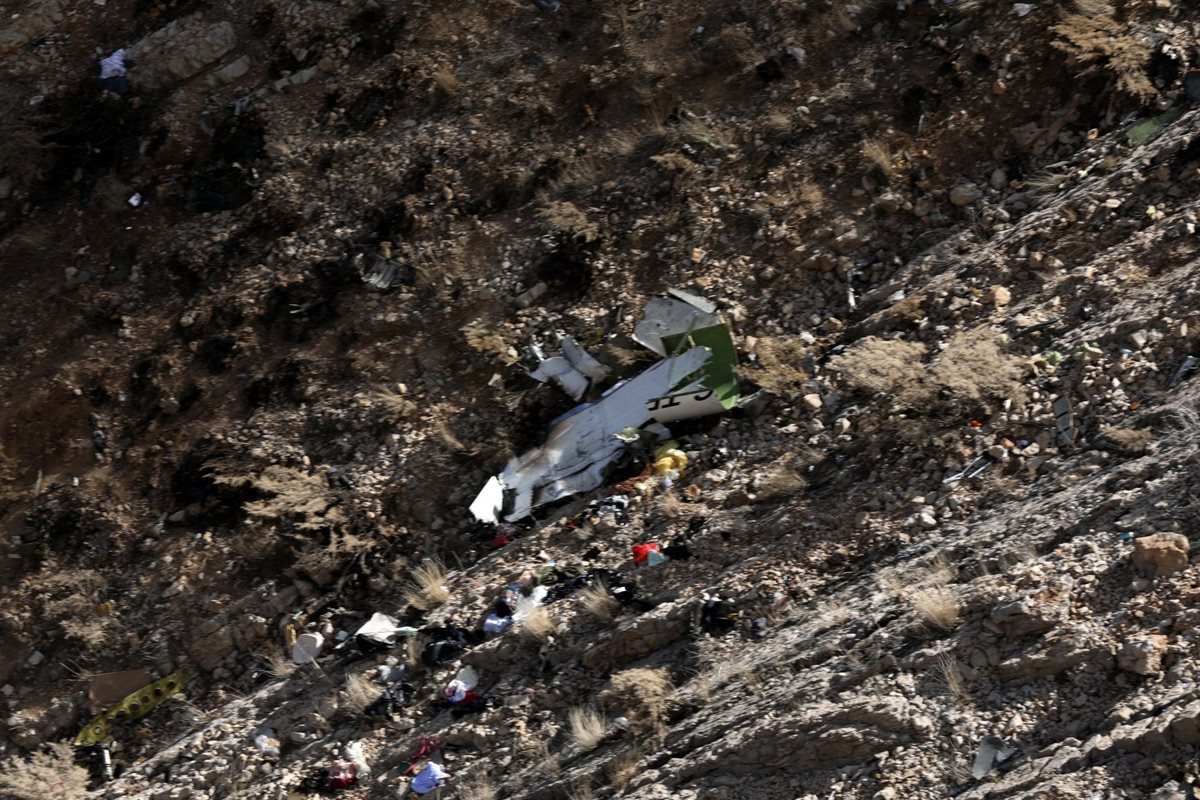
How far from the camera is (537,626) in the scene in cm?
750

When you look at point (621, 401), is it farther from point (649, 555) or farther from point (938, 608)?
point (938, 608)

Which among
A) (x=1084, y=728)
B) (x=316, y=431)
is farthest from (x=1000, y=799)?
(x=316, y=431)

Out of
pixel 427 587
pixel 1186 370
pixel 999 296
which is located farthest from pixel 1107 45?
pixel 427 587

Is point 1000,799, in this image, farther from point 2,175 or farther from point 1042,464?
point 2,175

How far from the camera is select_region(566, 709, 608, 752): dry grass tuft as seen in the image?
6906 mm

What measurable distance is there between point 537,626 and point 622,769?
3.70ft

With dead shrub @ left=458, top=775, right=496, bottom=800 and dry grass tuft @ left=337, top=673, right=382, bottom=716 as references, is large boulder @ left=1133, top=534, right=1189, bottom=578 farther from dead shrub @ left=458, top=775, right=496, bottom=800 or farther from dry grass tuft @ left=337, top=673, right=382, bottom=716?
dry grass tuft @ left=337, top=673, right=382, bottom=716

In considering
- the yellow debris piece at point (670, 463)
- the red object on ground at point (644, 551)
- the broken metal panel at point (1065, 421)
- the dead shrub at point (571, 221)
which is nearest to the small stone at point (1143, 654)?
the broken metal panel at point (1065, 421)

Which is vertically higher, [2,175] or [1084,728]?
[2,175]

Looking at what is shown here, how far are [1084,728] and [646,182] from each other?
5.16 meters

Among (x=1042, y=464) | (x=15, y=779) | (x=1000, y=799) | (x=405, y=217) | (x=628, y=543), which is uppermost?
(x=405, y=217)

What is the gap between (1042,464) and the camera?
7.03 m

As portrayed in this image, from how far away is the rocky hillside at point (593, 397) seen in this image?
6.41m

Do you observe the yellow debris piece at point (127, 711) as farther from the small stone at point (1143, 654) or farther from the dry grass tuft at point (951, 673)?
the small stone at point (1143, 654)
